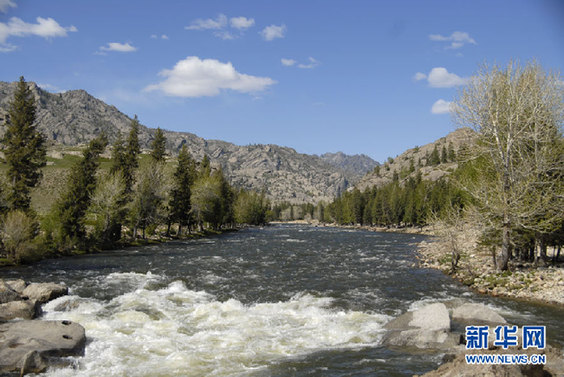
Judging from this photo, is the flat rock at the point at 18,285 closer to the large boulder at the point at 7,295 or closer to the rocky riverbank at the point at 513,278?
the large boulder at the point at 7,295

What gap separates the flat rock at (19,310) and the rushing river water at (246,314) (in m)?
0.98

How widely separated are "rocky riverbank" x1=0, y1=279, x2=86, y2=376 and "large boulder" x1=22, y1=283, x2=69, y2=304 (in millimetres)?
2405

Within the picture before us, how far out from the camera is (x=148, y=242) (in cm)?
6662

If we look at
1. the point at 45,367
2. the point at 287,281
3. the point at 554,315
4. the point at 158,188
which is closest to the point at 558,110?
the point at 554,315

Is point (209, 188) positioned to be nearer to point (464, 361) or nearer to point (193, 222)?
point (193, 222)

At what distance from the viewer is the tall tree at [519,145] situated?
29047 millimetres

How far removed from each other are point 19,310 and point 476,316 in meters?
→ 23.4

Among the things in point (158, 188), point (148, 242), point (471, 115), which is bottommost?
point (148, 242)

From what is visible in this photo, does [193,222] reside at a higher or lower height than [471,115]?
lower

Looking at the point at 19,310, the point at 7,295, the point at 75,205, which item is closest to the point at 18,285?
the point at 7,295

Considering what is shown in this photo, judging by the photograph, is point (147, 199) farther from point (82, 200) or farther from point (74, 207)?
point (74, 207)

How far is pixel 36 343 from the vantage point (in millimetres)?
15125

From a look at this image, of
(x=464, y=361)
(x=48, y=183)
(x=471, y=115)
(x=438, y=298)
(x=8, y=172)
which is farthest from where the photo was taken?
(x=48, y=183)

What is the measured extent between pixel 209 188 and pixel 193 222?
9057 mm
